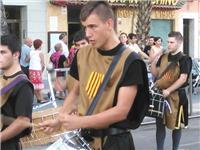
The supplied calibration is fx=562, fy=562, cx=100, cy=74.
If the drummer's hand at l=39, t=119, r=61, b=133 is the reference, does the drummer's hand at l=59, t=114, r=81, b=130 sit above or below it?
above

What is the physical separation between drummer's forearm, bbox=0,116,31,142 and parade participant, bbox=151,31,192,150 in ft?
12.5

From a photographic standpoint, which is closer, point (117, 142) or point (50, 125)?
point (50, 125)

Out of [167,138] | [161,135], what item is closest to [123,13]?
[167,138]

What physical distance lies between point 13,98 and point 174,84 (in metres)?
3.89

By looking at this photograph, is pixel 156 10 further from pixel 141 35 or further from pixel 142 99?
pixel 142 99

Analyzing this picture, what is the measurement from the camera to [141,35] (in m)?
25.7

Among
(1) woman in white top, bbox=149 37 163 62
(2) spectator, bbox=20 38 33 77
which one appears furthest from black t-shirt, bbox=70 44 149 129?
(2) spectator, bbox=20 38 33 77

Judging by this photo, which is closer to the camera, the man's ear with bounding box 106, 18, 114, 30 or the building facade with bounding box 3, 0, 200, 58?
the man's ear with bounding box 106, 18, 114, 30

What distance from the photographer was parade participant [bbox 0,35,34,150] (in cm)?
415

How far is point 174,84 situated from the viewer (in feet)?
25.3

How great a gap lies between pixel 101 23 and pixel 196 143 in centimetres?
637

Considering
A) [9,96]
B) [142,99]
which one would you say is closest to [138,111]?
[142,99]

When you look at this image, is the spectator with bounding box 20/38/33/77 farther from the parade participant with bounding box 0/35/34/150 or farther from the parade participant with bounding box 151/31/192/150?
the parade participant with bounding box 0/35/34/150

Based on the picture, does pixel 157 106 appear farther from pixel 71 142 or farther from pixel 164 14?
pixel 164 14
